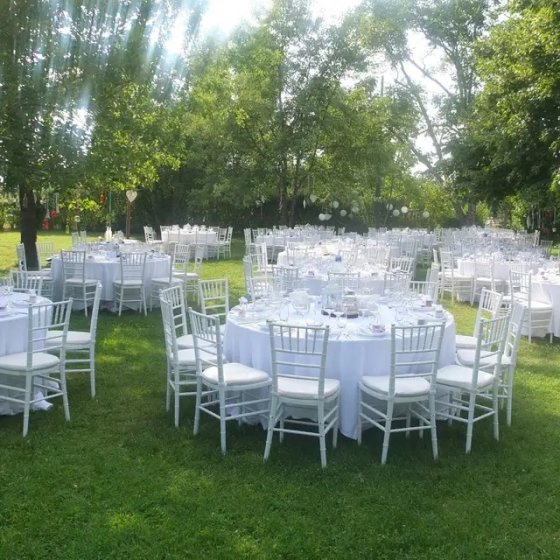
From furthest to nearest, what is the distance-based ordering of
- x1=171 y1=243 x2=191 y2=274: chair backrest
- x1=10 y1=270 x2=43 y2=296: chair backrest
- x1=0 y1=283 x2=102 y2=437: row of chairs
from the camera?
x1=171 y1=243 x2=191 y2=274: chair backrest, x1=10 y1=270 x2=43 y2=296: chair backrest, x1=0 y1=283 x2=102 y2=437: row of chairs

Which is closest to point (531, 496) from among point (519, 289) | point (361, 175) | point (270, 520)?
point (270, 520)

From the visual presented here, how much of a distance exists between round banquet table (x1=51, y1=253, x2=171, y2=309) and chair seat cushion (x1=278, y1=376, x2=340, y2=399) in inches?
253

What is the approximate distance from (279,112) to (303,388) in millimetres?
17692

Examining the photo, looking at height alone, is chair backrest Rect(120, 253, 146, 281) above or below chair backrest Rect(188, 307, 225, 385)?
above

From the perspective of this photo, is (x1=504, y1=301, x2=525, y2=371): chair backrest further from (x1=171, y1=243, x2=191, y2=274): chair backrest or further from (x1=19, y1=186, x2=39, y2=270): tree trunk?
(x1=19, y1=186, x2=39, y2=270): tree trunk

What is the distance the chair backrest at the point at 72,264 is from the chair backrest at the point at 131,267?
27.3 inches

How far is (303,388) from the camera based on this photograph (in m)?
→ 4.64

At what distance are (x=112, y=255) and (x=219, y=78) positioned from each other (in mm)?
9143

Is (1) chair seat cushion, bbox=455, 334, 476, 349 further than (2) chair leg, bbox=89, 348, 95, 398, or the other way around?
(1) chair seat cushion, bbox=455, 334, 476, 349

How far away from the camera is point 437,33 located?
25391 millimetres

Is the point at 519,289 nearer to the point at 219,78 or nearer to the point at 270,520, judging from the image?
the point at 270,520

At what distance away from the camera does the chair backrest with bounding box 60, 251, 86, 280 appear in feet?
32.7

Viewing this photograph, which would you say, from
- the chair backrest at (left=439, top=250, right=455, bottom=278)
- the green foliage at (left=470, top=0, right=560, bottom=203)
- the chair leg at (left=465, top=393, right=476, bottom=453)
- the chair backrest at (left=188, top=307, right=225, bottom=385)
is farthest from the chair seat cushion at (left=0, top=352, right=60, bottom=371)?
the green foliage at (left=470, top=0, right=560, bottom=203)

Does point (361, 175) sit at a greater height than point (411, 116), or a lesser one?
lesser
